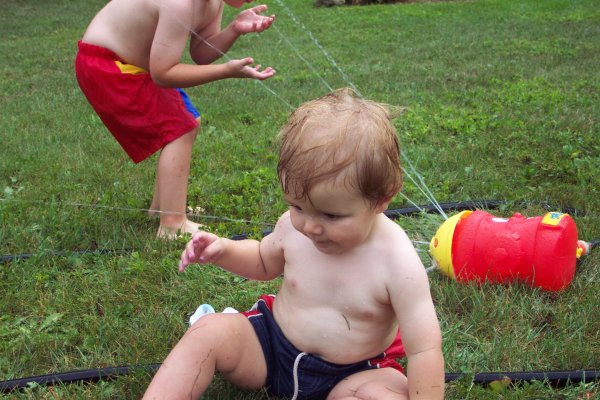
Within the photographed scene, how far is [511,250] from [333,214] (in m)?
1.10

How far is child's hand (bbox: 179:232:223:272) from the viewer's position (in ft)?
6.26

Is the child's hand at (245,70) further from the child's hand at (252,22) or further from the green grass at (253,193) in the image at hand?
the green grass at (253,193)

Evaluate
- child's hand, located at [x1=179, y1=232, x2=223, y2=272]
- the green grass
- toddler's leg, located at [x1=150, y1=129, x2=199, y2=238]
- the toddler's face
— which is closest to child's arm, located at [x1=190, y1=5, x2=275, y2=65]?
toddler's leg, located at [x1=150, y1=129, x2=199, y2=238]

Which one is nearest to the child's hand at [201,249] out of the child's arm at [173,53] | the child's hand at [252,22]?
the child's arm at [173,53]

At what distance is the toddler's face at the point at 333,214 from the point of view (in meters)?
1.64

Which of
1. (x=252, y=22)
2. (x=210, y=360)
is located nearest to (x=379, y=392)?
(x=210, y=360)

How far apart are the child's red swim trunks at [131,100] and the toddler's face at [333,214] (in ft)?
5.35

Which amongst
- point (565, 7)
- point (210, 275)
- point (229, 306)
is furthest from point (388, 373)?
point (565, 7)

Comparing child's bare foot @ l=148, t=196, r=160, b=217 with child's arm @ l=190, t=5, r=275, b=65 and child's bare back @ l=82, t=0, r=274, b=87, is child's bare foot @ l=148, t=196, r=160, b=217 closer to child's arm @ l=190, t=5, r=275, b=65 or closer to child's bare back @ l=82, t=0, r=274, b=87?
child's bare back @ l=82, t=0, r=274, b=87

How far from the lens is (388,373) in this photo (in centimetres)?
187

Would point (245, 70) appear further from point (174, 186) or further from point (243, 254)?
point (243, 254)

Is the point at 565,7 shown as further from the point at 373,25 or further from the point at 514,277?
the point at 514,277

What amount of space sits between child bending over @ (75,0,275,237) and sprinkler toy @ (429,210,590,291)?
3.96 ft

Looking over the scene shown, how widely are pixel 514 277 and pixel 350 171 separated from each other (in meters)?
1.18
